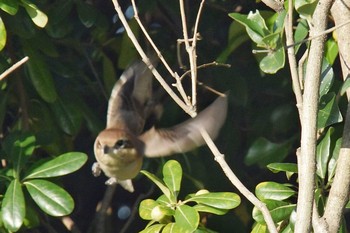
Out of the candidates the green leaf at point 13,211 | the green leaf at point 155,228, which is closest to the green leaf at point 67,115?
the green leaf at point 13,211

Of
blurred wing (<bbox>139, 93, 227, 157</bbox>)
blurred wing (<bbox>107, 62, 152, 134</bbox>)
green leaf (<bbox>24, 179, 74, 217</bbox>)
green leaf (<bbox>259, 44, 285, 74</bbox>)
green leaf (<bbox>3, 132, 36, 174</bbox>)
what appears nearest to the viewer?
green leaf (<bbox>259, 44, 285, 74</bbox>)

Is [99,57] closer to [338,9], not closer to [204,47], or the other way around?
[204,47]

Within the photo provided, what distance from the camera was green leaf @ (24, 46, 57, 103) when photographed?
2910mm

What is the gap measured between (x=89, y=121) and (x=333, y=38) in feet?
3.43

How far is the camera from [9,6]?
8.01 ft

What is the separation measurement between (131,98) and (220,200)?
0.83 meters

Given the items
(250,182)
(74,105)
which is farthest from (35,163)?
(250,182)

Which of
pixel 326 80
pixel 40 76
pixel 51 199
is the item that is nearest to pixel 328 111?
A: pixel 326 80

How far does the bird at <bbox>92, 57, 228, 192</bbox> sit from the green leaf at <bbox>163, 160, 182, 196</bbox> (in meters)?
0.12

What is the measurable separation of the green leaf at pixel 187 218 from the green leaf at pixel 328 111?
1.27 feet

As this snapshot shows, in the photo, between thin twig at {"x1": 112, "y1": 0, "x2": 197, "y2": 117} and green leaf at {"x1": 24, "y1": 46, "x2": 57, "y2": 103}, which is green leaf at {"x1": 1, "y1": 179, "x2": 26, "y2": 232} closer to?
green leaf at {"x1": 24, "y1": 46, "x2": 57, "y2": 103}

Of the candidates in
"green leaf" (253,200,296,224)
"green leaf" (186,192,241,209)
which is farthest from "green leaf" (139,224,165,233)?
"green leaf" (253,200,296,224)

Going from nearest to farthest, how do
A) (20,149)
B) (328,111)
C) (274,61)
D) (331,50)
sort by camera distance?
(274,61), (328,111), (331,50), (20,149)

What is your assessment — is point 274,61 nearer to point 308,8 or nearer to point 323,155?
point 308,8
